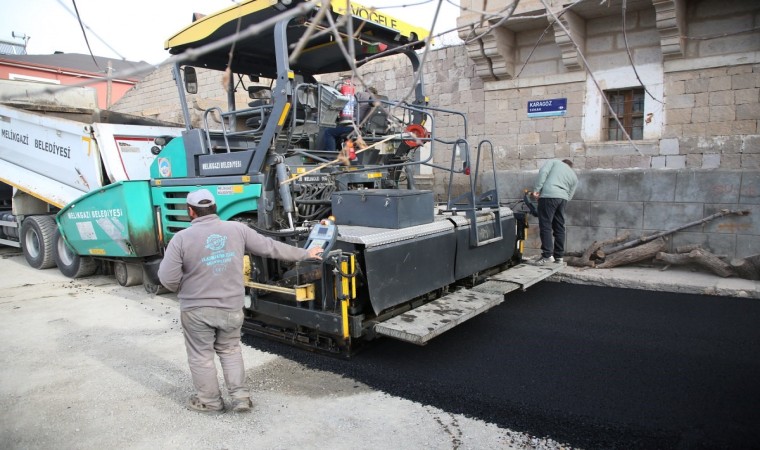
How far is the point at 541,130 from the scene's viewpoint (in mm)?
7559

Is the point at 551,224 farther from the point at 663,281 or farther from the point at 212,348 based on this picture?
the point at 212,348

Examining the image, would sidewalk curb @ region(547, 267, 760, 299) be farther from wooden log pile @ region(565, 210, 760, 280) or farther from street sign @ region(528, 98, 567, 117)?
street sign @ region(528, 98, 567, 117)

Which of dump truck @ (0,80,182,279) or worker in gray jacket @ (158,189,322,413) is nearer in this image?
worker in gray jacket @ (158,189,322,413)

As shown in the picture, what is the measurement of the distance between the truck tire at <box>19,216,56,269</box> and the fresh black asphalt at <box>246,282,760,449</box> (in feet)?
14.8

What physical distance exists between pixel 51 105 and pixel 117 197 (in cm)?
353

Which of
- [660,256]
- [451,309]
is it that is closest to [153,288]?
[451,309]

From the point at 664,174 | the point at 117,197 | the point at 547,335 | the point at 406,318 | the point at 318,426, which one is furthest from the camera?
the point at 664,174

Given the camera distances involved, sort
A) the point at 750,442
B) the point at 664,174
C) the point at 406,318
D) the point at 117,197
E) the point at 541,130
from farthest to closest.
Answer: the point at 541,130 < the point at 664,174 < the point at 117,197 < the point at 406,318 < the point at 750,442

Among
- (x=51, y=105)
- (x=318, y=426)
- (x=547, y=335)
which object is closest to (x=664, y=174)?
(x=547, y=335)

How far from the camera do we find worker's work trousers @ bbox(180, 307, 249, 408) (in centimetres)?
301

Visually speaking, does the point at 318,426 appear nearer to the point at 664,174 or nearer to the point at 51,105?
the point at 664,174

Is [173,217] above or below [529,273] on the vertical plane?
above

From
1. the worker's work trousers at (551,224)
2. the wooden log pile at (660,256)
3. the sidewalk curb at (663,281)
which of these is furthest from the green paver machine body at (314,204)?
the wooden log pile at (660,256)

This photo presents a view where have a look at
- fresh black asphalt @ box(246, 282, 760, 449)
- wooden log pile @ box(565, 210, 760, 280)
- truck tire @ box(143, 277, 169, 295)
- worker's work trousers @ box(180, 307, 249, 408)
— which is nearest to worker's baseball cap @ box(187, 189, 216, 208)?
worker's work trousers @ box(180, 307, 249, 408)
